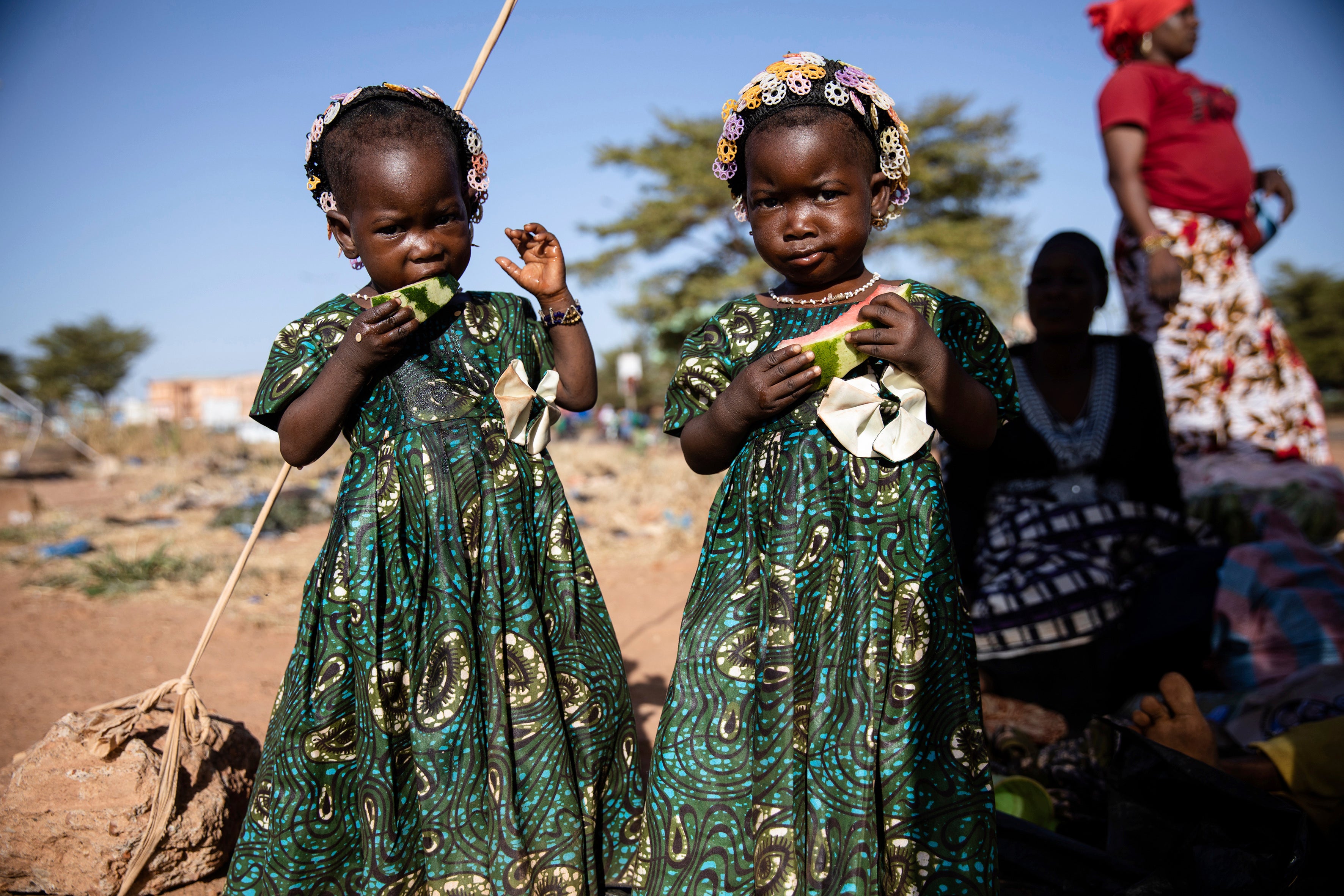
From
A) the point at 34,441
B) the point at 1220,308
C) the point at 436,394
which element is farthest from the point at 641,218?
the point at 436,394

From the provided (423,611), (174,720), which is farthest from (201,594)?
(423,611)

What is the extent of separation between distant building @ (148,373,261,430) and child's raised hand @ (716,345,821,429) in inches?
1337

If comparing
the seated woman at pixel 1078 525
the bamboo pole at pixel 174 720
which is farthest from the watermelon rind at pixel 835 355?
the seated woman at pixel 1078 525

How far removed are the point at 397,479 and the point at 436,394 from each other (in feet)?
0.70

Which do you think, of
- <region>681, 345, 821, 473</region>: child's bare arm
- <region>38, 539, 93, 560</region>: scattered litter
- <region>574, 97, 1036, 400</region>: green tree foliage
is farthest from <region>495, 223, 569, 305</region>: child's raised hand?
<region>574, 97, 1036, 400</region>: green tree foliage

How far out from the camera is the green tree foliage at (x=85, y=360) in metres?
42.7

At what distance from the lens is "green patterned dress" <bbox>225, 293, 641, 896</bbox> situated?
1.88m

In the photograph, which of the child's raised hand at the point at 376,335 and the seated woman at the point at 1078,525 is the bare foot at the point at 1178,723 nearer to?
the seated woman at the point at 1078,525

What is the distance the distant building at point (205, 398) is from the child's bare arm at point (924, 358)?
34127 mm

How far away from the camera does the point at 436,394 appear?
2.01 metres

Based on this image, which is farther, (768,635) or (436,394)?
(436,394)

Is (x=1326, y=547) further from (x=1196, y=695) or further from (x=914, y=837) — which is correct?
(x=914, y=837)

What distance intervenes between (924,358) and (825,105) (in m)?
0.59

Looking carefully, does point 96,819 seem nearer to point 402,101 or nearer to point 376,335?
point 376,335
